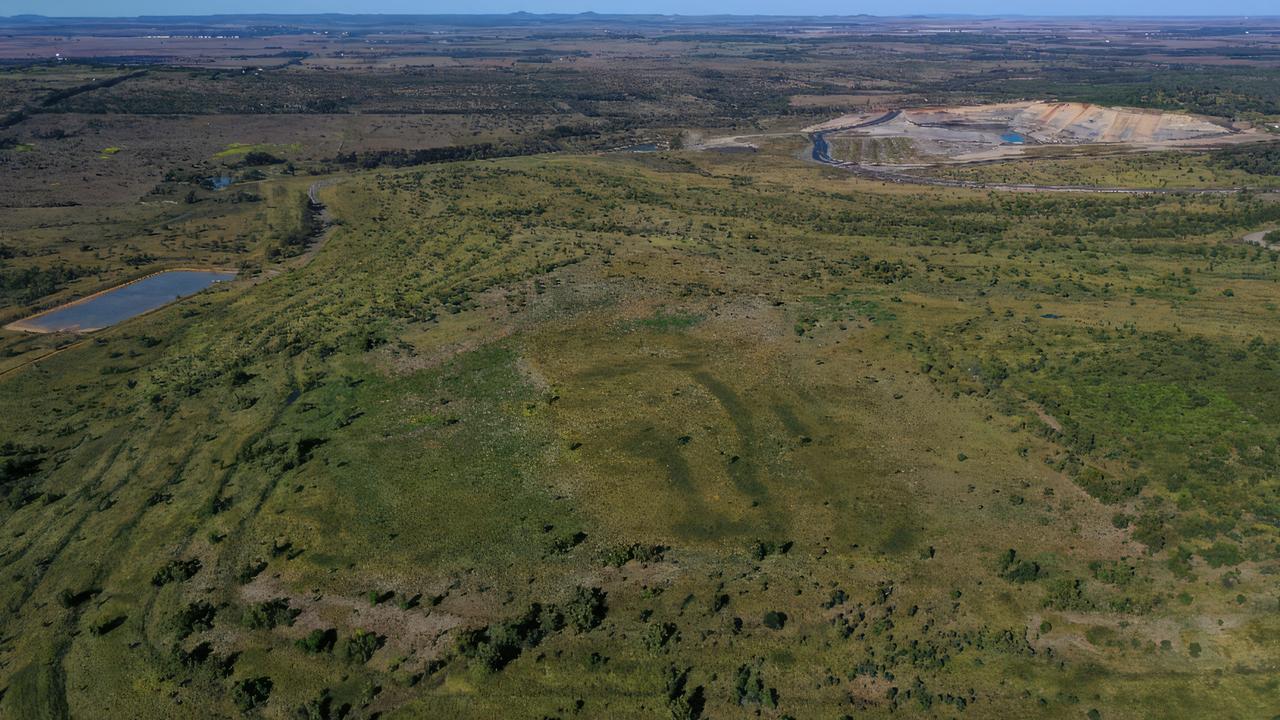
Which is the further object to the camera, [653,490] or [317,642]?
[653,490]

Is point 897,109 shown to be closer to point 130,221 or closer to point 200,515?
point 130,221

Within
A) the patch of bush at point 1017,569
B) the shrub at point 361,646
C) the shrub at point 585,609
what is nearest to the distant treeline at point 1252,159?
the patch of bush at point 1017,569

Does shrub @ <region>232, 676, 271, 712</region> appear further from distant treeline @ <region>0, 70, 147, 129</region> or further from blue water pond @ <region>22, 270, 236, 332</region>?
distant treeline @ <region>0, 70, 147, 129</region>

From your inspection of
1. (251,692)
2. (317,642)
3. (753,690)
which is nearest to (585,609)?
(753,690)

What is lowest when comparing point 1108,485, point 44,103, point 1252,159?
point 1108,485

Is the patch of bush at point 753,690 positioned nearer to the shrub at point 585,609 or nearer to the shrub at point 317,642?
the shrub at point 585,609

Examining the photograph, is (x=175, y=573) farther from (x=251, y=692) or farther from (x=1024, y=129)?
(x=1024, y=129)

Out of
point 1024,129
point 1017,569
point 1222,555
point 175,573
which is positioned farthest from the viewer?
point 1024,129

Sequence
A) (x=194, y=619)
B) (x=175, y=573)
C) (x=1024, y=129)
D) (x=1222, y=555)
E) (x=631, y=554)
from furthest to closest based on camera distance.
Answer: (x=1024, y=129), (x=631, y=554), (x=175, y=573), (x=1222, y=555), (x=194, y=619)

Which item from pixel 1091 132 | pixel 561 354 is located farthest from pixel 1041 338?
pixel 1091 132
